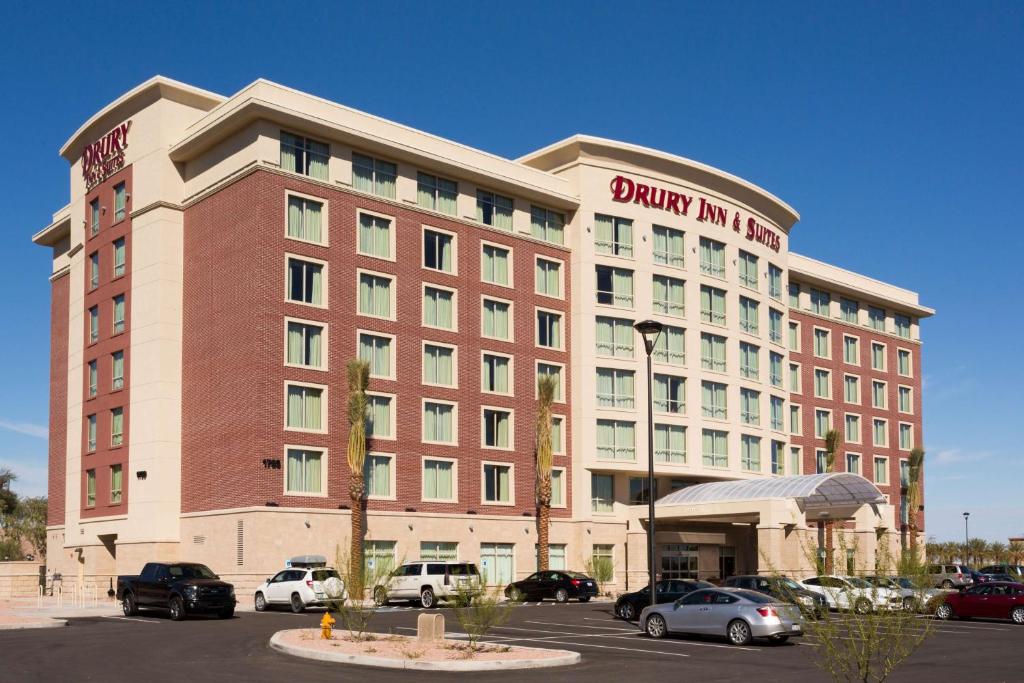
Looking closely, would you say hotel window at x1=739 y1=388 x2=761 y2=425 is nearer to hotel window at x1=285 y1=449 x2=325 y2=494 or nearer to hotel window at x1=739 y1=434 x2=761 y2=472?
hotel window at x1=739 y1=434 x2=761 y2=472

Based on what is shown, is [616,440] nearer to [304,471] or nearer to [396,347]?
[396,347]

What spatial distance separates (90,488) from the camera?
59969 millimetres

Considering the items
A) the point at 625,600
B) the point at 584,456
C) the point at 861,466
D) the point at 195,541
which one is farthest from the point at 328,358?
the point at 861,466

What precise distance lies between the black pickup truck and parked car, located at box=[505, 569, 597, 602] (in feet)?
50.1

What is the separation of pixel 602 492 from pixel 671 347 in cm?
934

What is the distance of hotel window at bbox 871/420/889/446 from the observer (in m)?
89.9

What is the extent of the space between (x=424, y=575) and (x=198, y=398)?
604 inches

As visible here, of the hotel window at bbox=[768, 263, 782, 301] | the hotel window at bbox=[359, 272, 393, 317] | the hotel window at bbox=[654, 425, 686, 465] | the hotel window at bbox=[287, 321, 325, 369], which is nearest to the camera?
the hotel window at bbox=[287, 321, 325, 369]

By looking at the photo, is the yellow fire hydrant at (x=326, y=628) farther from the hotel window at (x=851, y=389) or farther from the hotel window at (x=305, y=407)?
the hotel window at (x=851, y=389)

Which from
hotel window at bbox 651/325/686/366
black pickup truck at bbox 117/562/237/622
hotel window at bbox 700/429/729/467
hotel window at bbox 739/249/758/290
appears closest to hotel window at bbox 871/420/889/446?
hotel window at bbox 739/249/758/290

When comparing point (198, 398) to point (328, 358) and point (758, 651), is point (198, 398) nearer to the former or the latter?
point (328, 358)

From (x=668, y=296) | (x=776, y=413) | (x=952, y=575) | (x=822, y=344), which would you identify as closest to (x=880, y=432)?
(x=822, y=344)

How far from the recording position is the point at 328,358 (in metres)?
53.6

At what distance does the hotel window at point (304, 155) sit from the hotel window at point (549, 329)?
15133 millimetres
